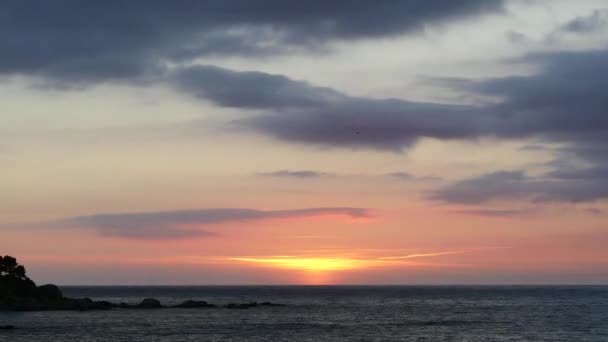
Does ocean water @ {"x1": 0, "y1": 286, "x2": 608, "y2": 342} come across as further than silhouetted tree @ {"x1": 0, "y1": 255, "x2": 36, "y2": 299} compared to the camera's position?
No

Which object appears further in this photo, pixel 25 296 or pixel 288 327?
pixel 25 296

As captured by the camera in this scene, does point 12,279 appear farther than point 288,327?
Yes

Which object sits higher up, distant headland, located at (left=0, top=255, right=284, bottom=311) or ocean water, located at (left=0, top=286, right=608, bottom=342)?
distant headland, located at (left=0, top=255, right=284, bottom=311)

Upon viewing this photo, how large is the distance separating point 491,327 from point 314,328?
75.6ft

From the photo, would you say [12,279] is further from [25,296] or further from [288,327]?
[288,327]

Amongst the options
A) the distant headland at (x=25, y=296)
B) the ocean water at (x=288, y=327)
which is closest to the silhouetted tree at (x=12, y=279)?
the distant headland at (x=25, y=296)

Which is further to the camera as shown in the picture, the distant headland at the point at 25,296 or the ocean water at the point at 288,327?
the distant headland at the point at 25,296

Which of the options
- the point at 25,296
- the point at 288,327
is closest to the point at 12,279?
the point at 25,296

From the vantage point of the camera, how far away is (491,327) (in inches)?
4028

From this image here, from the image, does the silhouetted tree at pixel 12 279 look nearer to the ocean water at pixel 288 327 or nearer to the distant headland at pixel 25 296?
the distant headland at pixel 25 296

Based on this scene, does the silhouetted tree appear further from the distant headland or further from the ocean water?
the ocean water

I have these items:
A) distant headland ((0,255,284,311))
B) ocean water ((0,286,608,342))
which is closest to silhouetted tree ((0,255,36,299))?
distant headland ((0,255,284,311))

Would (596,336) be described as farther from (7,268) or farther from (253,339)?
(7,268)

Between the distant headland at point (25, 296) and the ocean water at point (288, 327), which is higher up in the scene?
the distant headland at point (25, 296)
